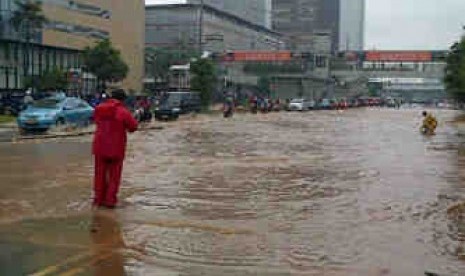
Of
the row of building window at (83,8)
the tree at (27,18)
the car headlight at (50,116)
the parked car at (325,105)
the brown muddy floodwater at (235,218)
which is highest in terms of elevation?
the row of building window at (83,8)

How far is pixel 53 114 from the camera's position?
35156mm

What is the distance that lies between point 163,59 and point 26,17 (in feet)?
129

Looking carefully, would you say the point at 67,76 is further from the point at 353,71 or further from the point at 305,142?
the point at 353,71

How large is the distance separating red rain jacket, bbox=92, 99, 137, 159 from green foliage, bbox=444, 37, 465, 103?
51.4 m

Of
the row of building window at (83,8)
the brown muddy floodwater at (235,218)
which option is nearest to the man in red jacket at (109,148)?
the brown muddy floodwater at (235,218)

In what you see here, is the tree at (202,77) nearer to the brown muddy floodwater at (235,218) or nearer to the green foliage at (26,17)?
the green foliage at (26,17)

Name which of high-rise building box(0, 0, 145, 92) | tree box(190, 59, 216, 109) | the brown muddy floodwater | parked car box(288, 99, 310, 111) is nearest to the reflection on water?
the brown muddy floodwater

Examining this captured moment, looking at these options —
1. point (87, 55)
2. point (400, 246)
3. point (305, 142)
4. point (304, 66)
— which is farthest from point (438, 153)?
point (304, 66)

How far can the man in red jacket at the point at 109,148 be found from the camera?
11.9 metres

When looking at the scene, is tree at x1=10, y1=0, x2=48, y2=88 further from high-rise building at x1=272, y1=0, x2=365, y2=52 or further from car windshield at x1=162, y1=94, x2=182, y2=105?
high-rise building at x1=272, y1=0, x2=365, y2=52

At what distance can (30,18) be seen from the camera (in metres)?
66.2

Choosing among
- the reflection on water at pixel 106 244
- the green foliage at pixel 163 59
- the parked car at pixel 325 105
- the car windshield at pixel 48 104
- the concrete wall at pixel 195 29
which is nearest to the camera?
the reflection on water at pixel 106 244

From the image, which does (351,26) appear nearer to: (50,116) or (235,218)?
(50,116)

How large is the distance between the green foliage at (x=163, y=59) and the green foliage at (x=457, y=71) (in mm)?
35758
